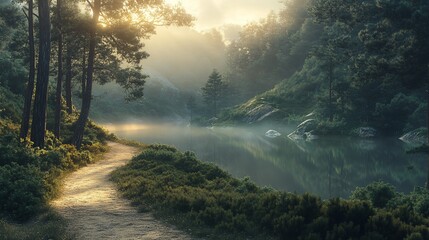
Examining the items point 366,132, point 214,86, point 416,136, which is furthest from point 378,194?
point 214,86

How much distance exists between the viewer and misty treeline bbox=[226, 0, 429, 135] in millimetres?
22125

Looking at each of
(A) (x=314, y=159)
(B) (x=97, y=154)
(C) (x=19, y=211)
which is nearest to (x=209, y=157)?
(A) (x=314, y=159)

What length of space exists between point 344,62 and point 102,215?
72.7 m

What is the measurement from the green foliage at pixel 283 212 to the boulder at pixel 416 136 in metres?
42.8

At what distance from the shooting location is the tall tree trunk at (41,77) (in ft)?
71.5

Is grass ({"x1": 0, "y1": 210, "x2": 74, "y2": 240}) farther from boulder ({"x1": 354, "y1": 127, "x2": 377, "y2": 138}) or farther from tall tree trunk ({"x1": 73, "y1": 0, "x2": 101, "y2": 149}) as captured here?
boulder ({"x1": 354, "y1": 127, "x2": 377, "y2": 138})

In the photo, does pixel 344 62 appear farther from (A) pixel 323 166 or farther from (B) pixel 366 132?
(A) pixel 323 166

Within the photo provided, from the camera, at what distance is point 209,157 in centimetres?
3928

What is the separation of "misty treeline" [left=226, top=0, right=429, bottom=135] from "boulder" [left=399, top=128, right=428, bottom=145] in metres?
2.75

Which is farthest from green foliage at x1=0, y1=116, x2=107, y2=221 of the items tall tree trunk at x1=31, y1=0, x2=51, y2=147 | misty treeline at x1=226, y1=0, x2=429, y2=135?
misty treeline at x1=226, y1=0, x2=429, y2=135

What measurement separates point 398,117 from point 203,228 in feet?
197

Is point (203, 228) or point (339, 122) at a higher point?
point (339, 122)

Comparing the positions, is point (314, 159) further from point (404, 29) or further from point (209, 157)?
point (404, 29)

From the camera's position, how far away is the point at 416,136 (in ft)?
185
